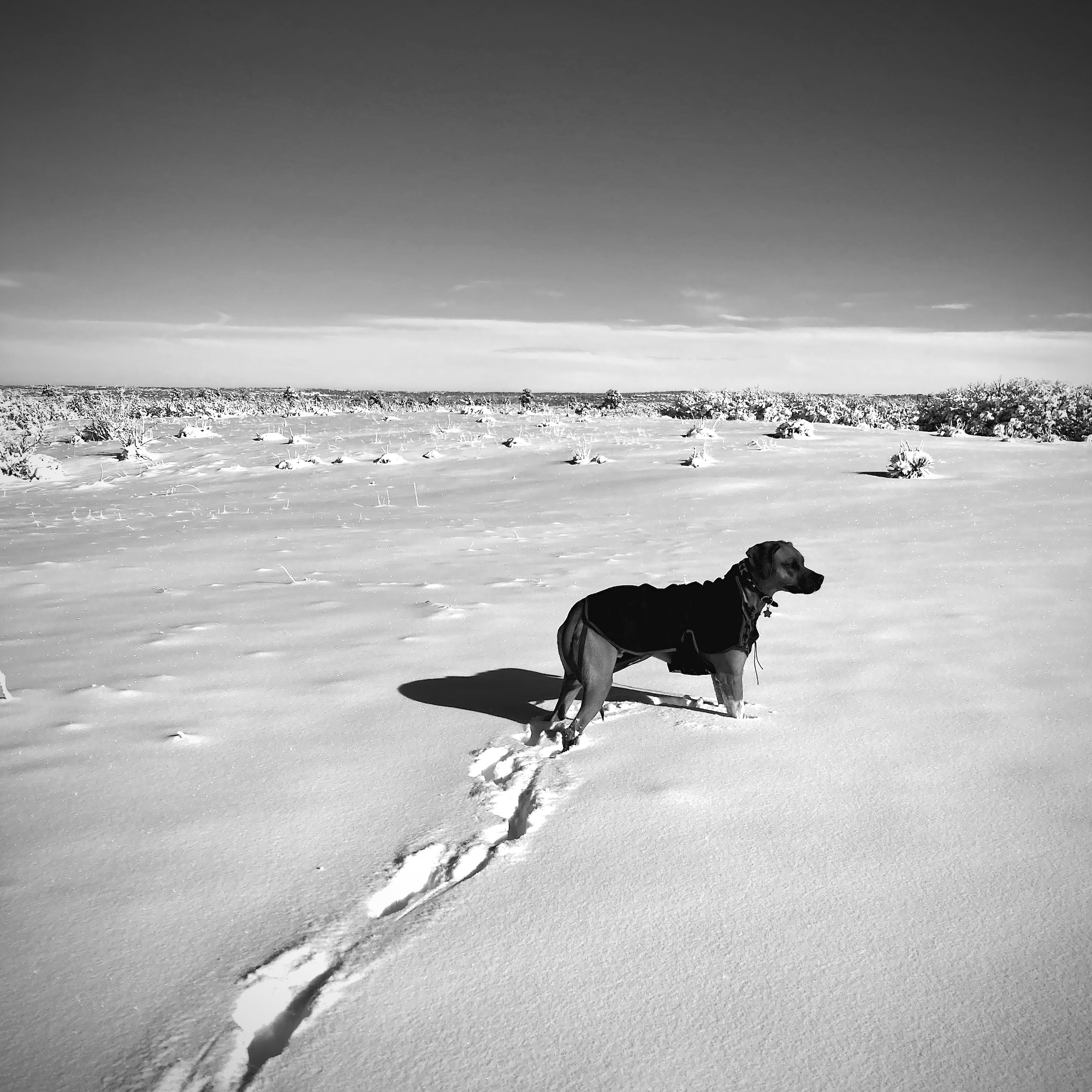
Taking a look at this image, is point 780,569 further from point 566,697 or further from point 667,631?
point 566,697

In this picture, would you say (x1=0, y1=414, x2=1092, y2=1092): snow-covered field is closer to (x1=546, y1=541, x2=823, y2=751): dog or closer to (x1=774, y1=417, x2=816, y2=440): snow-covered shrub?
(x1=546, y1=541, x2=823, y2=751): dog

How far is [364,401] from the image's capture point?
42.6 m

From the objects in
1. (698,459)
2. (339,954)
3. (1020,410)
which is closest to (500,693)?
(339,954)

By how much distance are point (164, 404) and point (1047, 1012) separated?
107 feet

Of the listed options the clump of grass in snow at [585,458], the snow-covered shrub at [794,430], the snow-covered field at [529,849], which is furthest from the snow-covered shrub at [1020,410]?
the snow-covered field at [529,849]

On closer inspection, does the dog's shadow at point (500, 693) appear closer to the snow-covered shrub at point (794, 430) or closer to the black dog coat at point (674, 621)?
the black dog coat at point (674, 621)

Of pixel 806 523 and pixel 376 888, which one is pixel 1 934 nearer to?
pixel 376 888

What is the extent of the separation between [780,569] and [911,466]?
374 inches

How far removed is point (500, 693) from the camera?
417 cm

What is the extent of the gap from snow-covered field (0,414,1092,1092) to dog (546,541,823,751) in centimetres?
26

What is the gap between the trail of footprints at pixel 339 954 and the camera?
1686 millimetres

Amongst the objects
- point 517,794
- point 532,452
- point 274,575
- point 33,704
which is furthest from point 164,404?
point 517,794

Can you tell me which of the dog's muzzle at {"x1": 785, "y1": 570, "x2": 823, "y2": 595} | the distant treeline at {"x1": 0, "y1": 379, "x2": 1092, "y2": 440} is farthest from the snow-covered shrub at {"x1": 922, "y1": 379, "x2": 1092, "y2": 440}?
the dog's muzzle at {"x1": 785, "y1": 570, "x2": 823, "y2": 595}

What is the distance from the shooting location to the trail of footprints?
5.53ft
